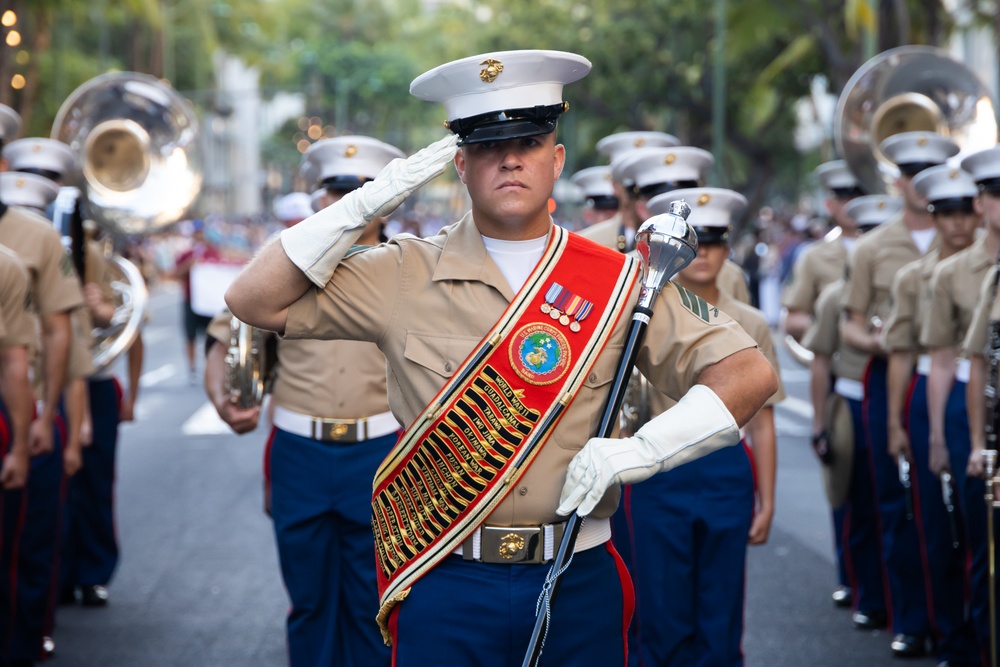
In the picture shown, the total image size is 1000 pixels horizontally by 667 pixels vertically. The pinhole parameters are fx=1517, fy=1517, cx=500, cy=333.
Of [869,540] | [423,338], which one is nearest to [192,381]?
[869,540]

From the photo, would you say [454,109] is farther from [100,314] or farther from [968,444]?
[100,314]

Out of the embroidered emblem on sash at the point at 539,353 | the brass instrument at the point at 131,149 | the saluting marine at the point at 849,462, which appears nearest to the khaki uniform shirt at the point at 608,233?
the saluting marine at the point at 849,462

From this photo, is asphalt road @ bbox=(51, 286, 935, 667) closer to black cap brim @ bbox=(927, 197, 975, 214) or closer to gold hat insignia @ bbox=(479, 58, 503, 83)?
black cap brim @ bbox=(927, 197, 975, 214)

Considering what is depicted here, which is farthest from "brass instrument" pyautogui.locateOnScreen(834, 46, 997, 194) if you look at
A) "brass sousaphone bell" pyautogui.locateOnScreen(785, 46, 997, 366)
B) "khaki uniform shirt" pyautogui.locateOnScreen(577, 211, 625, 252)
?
"khaki uniform shirt" pyautogui.locateOnScreen(577, 211, 625, 252)

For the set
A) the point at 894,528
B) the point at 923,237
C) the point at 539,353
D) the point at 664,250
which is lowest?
the point at 894,528

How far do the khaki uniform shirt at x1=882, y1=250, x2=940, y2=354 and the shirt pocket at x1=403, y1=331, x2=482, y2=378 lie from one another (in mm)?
3673

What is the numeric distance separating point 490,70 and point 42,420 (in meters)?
3.51

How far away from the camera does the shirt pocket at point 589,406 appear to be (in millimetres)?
3518

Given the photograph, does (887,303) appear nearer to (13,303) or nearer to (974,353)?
(974,353)

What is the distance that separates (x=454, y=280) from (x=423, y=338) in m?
0.16

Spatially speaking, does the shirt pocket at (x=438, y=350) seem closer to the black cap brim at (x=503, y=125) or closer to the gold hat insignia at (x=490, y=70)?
the black cap brim at (x=503, y=125)

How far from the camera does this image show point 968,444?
6.00 meters

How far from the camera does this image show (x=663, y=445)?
10.9 feet

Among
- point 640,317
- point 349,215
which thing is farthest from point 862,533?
point 349,215
